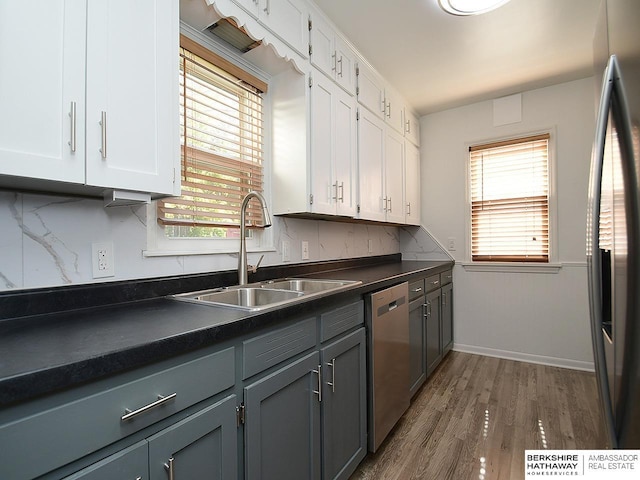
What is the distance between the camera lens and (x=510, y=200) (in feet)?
10.7

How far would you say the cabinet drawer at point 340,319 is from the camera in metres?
1.42

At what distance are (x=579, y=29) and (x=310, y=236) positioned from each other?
2.32 meters

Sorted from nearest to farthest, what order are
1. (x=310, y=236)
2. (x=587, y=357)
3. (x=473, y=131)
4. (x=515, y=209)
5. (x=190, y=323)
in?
1. (x=190, y=323)
2. (x=310, y=236)
3. (x=587, y=357)
4. (x=515, y=209)
5. (x=473, y=131)

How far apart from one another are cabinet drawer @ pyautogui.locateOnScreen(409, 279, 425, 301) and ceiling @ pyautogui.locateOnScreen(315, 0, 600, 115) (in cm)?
175

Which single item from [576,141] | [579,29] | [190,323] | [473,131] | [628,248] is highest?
[579,29]

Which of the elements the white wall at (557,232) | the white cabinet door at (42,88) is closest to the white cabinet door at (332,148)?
the white cabinet door at (42,88)

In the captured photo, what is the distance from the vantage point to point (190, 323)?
0.94 meters

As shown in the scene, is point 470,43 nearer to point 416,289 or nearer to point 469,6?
point 469,6

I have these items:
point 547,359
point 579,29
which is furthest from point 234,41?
point 547,359

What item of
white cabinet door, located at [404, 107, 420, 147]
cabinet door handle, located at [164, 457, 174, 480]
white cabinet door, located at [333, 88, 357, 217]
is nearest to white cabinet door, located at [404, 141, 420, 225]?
white cabinet door, located at [404, 107, 420, 147]

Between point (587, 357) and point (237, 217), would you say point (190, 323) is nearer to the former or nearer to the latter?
point (237, 217)

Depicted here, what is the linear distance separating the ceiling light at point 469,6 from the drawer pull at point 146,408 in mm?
2345

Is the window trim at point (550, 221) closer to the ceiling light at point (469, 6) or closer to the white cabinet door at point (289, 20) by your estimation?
the ceiling light at point (469, 6)

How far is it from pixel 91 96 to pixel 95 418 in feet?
2.87
